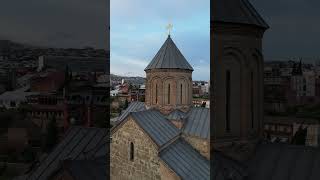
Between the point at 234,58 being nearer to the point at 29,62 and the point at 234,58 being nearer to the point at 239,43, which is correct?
the point at 239,43

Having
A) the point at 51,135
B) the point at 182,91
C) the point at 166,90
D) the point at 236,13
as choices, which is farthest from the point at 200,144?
the point at 51,135

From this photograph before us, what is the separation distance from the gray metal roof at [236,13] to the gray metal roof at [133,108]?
161cm

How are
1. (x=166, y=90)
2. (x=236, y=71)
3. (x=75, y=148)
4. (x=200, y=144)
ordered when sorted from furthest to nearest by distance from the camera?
(x=166, y=90)
(x=200, y=144)
(x=236, y=71)
(x=75, y=148)

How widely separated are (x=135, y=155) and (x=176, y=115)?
3.68ft

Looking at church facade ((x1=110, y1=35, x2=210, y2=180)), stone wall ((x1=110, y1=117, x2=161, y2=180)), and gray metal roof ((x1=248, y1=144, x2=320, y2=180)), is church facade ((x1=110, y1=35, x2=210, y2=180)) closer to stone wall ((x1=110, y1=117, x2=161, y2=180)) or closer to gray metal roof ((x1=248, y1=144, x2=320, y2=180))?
stone wall ((x1=110, y1=117, x2=161, y2=180))

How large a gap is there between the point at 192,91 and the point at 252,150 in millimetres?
1297

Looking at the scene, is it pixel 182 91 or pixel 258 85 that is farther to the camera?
pixel 182 91

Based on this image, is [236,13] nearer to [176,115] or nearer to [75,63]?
[75,63]

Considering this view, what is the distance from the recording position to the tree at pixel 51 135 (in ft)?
11.4

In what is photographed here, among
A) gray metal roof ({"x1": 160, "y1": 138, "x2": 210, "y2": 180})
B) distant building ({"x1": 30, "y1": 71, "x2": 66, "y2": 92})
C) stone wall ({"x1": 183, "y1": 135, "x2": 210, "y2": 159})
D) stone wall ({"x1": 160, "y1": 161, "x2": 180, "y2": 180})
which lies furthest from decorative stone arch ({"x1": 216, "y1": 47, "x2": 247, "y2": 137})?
distant building ({"x1": 30, "y1": 71, "x2": 66, "y2": 92})

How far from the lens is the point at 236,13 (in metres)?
4.32

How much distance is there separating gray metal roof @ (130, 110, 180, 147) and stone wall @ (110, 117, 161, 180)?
0.25 feet

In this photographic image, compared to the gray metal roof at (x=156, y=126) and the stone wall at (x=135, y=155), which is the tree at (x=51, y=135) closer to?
the stone wall at (x=135, y=155)

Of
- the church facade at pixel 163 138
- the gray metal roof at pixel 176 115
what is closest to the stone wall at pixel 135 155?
the church facade at pixel 163 138
